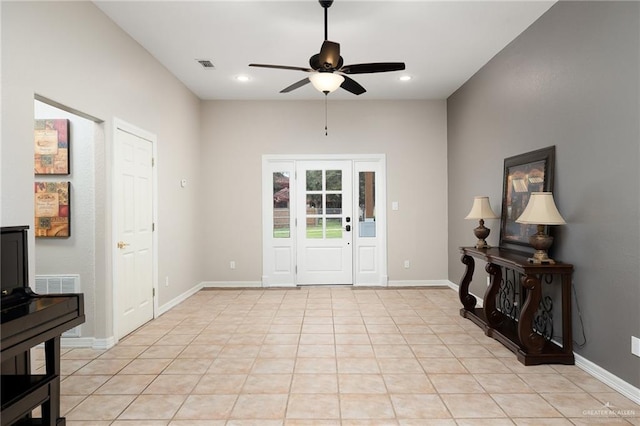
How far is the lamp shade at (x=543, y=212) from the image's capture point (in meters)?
2.88

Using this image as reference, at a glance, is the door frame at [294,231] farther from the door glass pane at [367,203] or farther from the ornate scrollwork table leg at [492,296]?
the ornate scrollwork table leg at [492,296]

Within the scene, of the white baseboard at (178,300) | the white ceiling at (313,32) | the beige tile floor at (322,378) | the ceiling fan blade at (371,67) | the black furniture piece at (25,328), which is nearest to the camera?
the black furniture piece at (25,328)

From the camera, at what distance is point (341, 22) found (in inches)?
137

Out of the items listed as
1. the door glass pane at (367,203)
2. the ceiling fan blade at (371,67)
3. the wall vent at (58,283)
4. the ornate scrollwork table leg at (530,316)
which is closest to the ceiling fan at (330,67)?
the ceiling fan blade at (371,67)

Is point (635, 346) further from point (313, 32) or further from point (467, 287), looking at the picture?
point (313, 32)

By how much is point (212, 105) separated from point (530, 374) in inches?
215

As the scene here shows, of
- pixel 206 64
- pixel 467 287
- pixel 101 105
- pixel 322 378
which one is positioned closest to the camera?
pixel 322 378

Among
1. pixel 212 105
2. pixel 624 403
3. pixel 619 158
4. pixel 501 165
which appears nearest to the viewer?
pixel 624 403

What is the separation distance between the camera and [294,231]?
607 cm

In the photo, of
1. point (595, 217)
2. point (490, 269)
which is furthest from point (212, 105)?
point (595, 217)

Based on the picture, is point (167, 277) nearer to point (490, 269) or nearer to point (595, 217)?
point (490, 269)

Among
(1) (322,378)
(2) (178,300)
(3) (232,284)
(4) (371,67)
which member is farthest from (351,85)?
(3) (232,284)

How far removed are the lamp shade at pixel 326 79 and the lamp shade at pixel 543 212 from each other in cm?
188

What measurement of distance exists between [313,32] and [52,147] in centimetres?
268
